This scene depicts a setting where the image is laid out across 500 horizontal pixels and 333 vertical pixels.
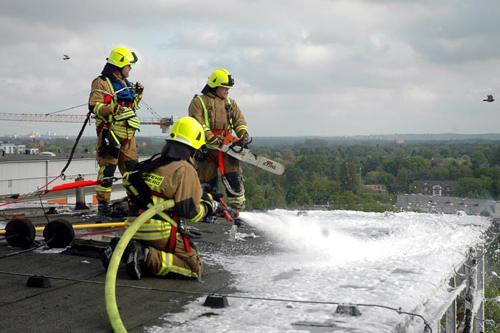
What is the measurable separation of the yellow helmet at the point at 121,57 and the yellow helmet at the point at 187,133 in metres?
2.98

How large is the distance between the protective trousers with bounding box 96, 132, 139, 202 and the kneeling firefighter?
2883 mm

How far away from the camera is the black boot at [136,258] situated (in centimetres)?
478

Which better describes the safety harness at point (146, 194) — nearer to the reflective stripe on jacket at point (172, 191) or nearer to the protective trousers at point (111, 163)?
the reflective stripe on jacket at point (172, 191)

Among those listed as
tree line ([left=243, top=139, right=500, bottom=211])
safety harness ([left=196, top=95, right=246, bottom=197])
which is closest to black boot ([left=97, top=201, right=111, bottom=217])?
safety harness ([left=196, top=95, right=246, bottom=197])

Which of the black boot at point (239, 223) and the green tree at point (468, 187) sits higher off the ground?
the black boot at point (239, 223)

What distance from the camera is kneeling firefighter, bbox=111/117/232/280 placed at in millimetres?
4805

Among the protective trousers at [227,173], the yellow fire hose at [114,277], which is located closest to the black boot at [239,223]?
the protective trousers at [227,173]

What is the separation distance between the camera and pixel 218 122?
8203mm

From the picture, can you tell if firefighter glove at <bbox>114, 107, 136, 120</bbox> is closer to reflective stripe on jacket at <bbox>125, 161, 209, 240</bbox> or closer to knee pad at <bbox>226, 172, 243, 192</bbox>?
knee pad at <bbox>226, 172, 243, 192</bbox>

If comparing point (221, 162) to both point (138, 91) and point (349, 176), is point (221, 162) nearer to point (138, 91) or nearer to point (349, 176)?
point (138, 91)

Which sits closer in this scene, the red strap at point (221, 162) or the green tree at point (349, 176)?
the red strap at point (221, 162)

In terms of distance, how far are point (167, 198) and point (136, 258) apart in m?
0.59

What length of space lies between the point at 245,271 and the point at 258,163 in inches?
114

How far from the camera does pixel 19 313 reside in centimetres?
389
